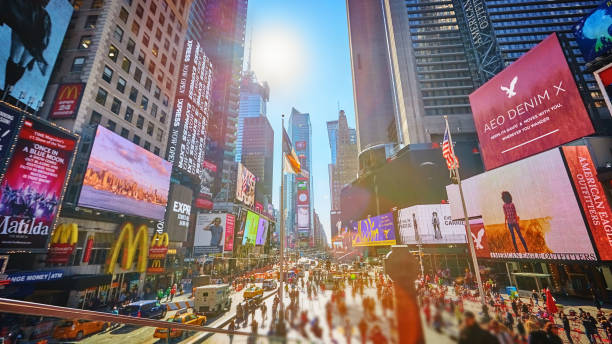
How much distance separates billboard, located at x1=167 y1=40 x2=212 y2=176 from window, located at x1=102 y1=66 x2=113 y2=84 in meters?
12.5

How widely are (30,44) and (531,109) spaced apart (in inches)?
1762

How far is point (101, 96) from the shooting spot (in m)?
26.9

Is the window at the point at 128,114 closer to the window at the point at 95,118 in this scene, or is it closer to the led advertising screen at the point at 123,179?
the window at the point at 95,118

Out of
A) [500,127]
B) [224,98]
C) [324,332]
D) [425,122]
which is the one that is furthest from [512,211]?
[224,98]

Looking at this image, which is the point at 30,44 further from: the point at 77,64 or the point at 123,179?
the point at 123,179

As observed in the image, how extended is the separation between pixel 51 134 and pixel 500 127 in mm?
39488

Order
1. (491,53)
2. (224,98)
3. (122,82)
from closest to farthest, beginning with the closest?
(122,82) < (491,53) < (224,98)

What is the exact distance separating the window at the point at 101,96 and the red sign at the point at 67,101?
1.78 meters

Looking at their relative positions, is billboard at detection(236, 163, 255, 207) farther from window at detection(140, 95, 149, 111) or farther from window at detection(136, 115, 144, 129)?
window at detection(136, 115, 144, 129)

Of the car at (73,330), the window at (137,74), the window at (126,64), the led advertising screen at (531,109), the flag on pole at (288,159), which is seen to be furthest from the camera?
the window at (137,74)

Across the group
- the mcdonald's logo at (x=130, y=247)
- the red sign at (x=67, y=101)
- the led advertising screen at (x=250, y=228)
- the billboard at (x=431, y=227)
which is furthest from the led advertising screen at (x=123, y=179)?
the billboard at (x=431, y=227)

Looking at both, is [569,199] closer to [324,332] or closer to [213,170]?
[324,332]

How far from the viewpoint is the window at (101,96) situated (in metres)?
26.5

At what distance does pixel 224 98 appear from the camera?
82.0m
